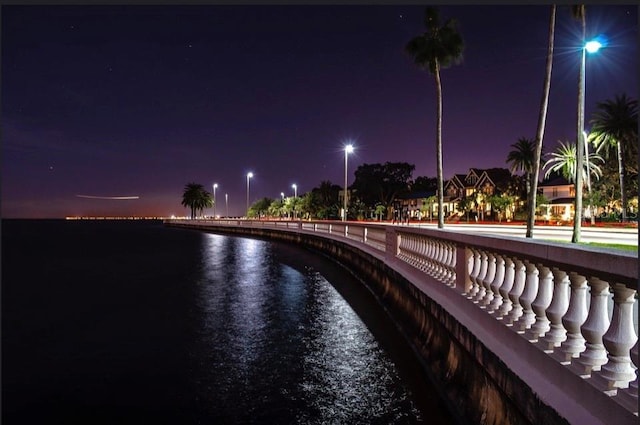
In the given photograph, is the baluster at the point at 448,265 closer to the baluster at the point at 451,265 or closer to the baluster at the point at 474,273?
the baluster at the point at 451,265

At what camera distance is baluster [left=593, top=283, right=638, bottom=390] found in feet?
10.1

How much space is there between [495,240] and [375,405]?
8.91 ft

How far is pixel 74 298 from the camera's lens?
1694 cm

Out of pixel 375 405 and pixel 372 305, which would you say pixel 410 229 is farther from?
pixel 375 405

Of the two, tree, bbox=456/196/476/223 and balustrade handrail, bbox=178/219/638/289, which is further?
tree, bbox=456/196/476/223

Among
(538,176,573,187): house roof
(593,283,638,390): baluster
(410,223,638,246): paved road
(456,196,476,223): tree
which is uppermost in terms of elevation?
(538,176,573,187): house roof

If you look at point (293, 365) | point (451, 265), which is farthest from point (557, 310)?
point (293, 365)

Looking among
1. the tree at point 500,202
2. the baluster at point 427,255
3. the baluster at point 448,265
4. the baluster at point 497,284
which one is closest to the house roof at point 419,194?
the tree at point 500,202

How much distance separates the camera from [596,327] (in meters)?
3.33

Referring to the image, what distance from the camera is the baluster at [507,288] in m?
4.99

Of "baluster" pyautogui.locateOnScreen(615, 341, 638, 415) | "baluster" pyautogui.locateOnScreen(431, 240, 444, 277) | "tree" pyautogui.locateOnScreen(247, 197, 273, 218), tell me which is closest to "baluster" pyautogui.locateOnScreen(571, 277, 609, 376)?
"baluster" pyautogui.locateOnScreen(615, 341, 638, 415)

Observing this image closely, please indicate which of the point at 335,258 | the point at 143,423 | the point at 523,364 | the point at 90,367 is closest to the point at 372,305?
the point at 90,367

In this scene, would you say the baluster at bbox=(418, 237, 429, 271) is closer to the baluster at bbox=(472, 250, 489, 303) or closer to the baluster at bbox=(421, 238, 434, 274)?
the baluster at bbox=(421, 238, 434, 274)

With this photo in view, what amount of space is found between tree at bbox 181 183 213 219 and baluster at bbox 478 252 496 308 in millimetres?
153563
